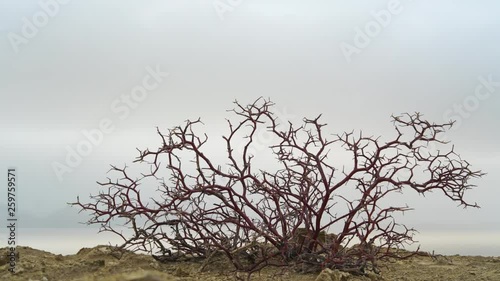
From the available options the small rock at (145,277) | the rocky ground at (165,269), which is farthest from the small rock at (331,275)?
the small rock at (145,277)

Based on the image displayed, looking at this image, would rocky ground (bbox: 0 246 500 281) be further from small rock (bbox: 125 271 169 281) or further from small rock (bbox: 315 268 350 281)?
small rock (bbox: 125 271 169 281)

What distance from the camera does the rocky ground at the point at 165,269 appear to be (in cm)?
562

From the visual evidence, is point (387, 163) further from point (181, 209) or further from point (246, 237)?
point (181, 209)

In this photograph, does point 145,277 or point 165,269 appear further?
point 165,269

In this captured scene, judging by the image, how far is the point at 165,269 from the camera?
6.11 metres

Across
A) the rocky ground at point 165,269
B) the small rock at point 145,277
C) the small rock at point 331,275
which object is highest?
the rocky ground at point 165,269

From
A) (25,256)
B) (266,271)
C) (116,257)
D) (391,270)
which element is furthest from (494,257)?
(25,256)

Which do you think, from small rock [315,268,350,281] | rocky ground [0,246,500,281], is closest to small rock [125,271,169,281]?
rocky ground [0,246,500,281]

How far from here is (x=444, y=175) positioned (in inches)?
227

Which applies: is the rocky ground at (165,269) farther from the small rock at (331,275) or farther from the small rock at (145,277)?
the small rock at (145,277)

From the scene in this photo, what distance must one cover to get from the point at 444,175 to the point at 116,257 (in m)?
3.41

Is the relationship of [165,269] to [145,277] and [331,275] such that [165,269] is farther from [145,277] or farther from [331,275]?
[145,277]

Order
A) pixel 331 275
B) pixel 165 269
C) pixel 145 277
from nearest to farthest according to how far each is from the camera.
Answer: pixel 145 277 < pixel 331 275 < pixel 165 269

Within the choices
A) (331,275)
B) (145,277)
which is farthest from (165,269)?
(145,277)
